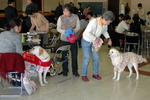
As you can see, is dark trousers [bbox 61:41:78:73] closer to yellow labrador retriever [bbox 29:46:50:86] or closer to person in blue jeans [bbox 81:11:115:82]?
person in blue jeans [bbox 81:11:115:82]

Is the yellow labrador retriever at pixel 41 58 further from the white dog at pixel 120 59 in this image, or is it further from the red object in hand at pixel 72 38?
the white dog at pixel 120 59

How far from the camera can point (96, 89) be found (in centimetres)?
379

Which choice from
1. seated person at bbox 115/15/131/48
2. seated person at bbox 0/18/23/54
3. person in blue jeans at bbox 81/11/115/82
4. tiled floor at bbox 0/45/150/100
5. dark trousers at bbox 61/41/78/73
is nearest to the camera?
seated person at bbox 0/18/23/54

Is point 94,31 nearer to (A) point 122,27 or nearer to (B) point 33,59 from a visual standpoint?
(B) point 33,59

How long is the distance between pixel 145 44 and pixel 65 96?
13.4 ft

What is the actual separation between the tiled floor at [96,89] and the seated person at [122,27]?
85.2 inches

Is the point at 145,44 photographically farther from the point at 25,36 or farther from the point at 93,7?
the point at 93,7

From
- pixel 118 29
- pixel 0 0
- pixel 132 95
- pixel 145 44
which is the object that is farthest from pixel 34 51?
pixel 0 0

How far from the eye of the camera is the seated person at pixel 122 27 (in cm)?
640

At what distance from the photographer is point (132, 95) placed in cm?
356

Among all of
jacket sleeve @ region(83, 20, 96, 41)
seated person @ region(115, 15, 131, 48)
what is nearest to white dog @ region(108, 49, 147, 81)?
jacket sleeve @ region(83, 20, 96, 41)

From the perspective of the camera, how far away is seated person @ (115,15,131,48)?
6.40 m

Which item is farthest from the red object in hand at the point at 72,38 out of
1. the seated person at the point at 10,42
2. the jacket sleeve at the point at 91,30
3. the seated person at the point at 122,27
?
the seated person at the point at 122,27

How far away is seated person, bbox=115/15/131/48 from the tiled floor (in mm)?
2164
